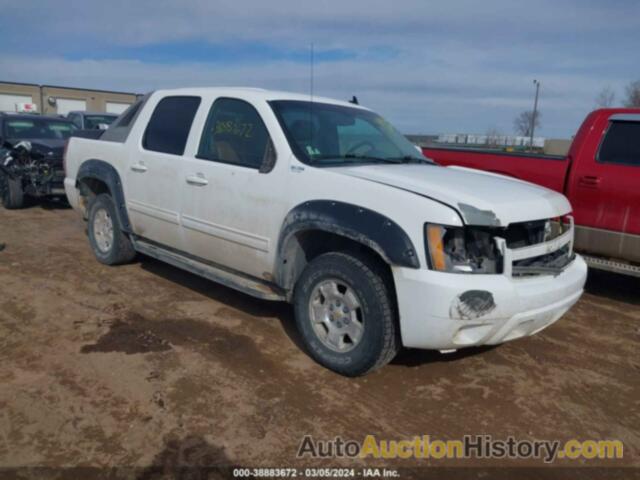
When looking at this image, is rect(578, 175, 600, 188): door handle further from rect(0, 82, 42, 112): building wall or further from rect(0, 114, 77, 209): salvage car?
rect(0, 82, 42, 112): building wall

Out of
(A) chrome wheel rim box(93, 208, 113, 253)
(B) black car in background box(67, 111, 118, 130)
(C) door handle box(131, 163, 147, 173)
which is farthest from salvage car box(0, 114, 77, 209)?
(C) door handle box(131, 163, 147, 173)

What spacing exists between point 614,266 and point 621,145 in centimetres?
121

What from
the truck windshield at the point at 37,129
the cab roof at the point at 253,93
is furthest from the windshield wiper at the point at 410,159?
the truck windshield at the point at 37,129

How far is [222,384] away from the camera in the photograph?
11.3 ft

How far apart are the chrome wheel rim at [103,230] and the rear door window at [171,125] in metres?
1.19

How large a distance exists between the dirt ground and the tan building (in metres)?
48.2

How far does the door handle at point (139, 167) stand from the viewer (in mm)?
4984

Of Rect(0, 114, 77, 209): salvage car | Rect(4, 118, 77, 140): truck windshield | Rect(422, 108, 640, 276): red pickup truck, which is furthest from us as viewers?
Rect(4, 118, 77, 140): truck windshield

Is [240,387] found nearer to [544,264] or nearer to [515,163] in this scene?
[544,264]

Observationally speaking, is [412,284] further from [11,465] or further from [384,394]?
[11,465]

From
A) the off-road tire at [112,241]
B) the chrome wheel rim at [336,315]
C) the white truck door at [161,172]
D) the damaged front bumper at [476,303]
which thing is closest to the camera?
the damaged front bumper at [476,303]

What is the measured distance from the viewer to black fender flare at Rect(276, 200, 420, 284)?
3.11 m

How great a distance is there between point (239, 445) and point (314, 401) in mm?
622

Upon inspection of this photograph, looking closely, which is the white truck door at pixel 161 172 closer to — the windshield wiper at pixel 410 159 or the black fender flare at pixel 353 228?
the black fender flare at pixel 353 228
